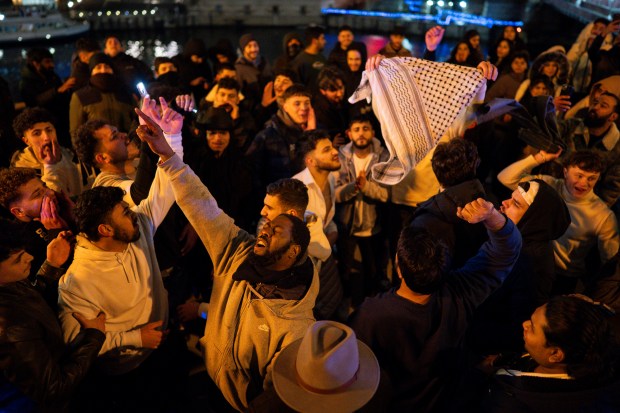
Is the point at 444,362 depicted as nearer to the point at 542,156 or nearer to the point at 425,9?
the point at 542,156

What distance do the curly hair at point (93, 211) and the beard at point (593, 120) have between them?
444 centimetres

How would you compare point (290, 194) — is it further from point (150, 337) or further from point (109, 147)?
point (109, 147)

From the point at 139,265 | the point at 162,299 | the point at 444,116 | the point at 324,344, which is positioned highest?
the point at 444,116

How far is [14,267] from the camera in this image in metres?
1.93

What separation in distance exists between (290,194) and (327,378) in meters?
1.34

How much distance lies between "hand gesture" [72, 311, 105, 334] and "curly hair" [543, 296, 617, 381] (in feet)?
6.86

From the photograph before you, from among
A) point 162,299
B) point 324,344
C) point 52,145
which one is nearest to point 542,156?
point 324,344

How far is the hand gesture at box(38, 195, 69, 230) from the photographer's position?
256cm

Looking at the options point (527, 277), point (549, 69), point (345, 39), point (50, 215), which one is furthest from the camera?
point (345, 39)

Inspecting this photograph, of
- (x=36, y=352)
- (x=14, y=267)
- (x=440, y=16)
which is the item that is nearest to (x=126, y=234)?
(x=14, y=267)

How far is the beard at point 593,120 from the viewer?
4.31 metres

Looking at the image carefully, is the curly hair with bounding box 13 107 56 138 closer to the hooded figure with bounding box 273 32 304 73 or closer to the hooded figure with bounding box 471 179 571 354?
the hooded figure with bounding box 471 179 571 354

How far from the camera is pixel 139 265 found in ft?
8.07

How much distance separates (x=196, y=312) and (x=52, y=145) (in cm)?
188
